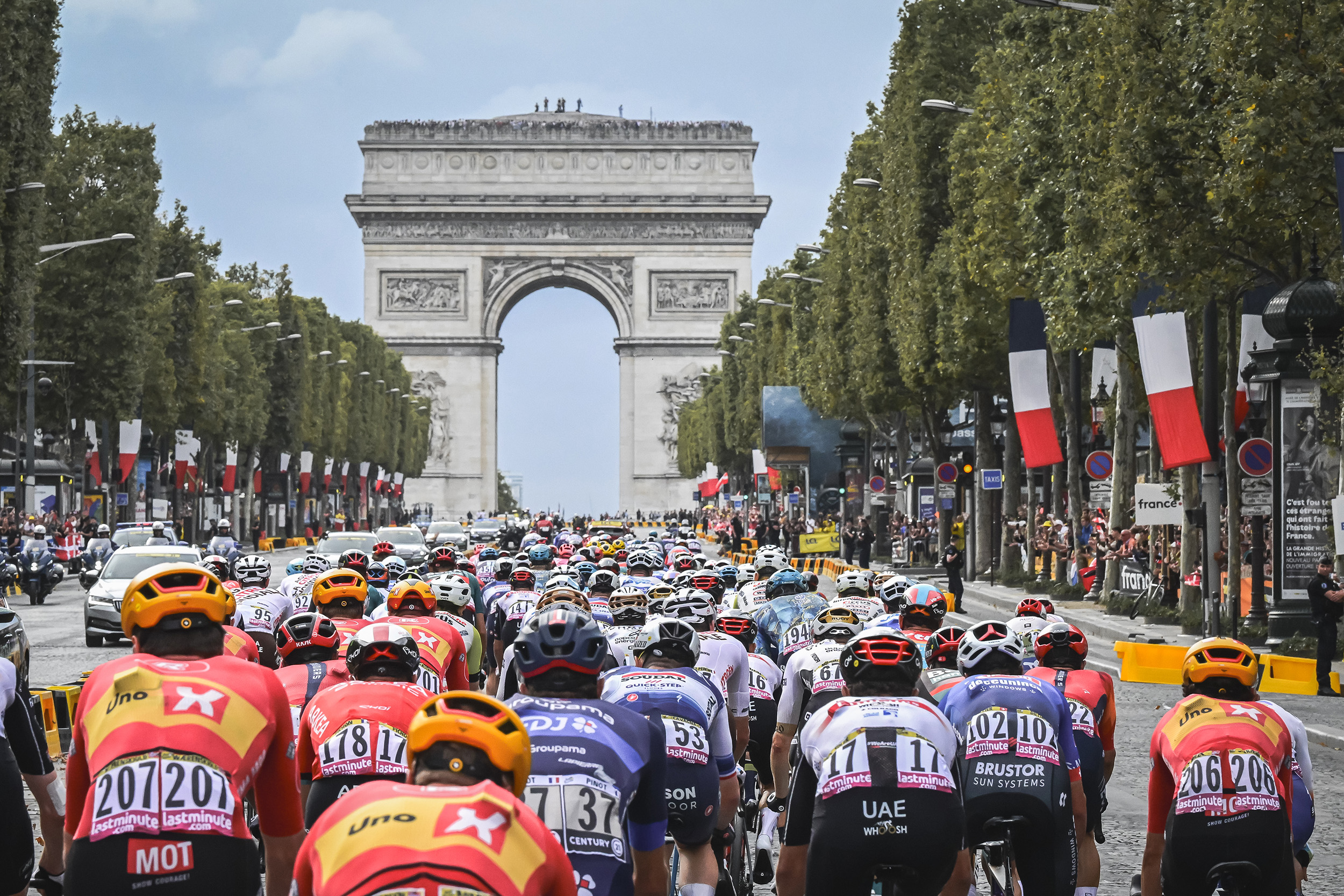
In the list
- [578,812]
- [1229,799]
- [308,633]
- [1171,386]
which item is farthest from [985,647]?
[1171,386]

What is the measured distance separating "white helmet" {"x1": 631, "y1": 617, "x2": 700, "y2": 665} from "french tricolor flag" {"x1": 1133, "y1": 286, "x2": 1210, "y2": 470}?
61.0 feet

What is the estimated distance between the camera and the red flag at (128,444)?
172ft

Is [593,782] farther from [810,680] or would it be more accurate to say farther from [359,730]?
[810,680]

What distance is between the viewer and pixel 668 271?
375 ft

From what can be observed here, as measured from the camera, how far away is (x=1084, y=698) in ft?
28.6

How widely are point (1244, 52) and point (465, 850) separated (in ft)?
60.9

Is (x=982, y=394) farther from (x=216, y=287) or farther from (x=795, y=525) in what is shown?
(x=216, y=287)

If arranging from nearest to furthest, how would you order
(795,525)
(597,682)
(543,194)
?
1. (597,682)
2. (795,525)
3. (543,194)

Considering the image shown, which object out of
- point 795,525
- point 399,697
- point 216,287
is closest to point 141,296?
point 216,287

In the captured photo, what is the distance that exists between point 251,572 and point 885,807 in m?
9.65

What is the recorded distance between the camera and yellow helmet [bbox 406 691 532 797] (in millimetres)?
4531

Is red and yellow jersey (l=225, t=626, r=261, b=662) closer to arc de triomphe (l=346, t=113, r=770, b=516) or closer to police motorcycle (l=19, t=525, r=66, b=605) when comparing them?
police motorcycle (l=19, t=525, r=66, b=605)

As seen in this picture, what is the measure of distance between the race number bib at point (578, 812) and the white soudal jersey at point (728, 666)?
3.37m

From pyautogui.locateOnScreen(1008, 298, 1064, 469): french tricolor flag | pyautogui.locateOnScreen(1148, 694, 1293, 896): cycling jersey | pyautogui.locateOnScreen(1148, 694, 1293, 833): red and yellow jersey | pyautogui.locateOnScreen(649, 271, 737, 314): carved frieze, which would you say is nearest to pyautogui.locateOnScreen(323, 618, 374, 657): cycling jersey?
pyautogui.locateOnScreen(1148, 694, 1293, 833): red and yellow jersey
